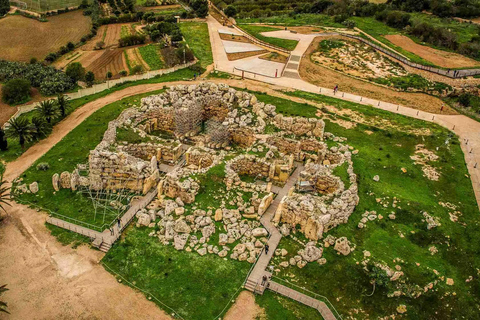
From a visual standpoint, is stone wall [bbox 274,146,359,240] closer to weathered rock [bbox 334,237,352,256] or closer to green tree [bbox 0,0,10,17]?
weathered rock [bbox 334,237,352,256]

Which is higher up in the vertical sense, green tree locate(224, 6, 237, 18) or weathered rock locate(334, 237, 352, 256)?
green tree locate(224, 6, 237, 18)

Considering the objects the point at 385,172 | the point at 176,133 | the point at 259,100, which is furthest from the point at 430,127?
the point at 176,133

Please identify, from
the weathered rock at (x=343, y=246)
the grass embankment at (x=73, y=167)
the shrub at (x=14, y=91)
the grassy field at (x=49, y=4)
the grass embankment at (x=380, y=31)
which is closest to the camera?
the weathered rock at (x=343, y=246)

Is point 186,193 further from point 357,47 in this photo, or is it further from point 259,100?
point 357,47

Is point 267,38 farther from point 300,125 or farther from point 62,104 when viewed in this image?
point 62,104

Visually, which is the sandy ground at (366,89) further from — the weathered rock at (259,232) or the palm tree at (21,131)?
the palm tree at (21,131)

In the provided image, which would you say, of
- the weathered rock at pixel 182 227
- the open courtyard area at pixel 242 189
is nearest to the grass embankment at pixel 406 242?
the open courtyard area at pixel 242 189

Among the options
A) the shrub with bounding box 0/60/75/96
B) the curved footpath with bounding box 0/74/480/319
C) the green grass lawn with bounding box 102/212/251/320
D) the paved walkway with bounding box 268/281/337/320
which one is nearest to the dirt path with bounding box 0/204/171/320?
the curved footpath with bounding box 0/74/480/319

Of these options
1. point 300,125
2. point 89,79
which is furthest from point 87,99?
point 300,125
